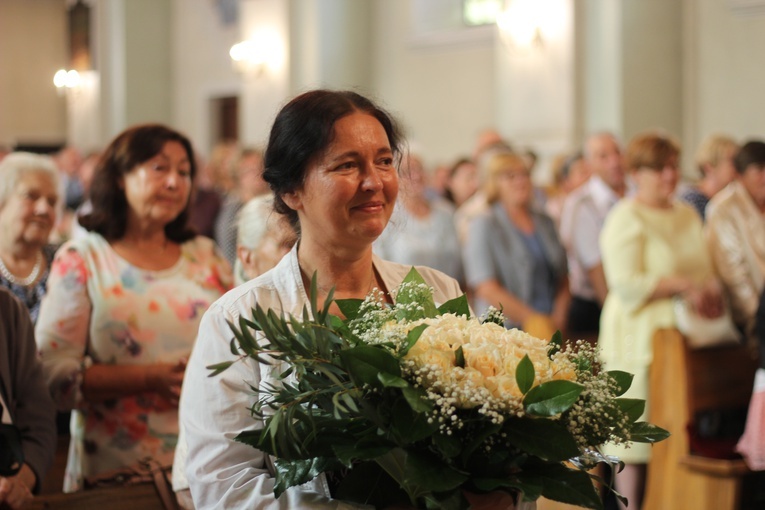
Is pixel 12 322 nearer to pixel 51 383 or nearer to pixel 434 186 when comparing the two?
pixel 51 383

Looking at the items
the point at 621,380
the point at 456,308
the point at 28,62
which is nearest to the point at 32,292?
the point at 456,308

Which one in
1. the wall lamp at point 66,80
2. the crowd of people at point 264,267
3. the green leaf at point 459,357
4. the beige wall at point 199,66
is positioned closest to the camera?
the green leaf at point 459,357

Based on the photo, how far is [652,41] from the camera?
11.0m

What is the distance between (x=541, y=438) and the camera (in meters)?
1.83

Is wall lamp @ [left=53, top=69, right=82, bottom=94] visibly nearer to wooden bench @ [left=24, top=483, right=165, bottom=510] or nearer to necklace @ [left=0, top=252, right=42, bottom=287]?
necklace @ [left=0, top=252, right=42, bottom=287]

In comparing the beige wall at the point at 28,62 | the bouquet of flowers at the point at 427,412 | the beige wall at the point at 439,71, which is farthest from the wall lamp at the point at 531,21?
the beige wall at the point at 28,62

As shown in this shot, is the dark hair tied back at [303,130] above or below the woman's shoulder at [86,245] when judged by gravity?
above

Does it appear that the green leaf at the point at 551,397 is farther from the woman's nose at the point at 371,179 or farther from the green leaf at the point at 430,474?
the woman's nose at the point at 371,179

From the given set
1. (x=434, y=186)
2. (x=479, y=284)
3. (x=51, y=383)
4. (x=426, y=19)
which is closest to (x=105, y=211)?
(x=51, y=383)

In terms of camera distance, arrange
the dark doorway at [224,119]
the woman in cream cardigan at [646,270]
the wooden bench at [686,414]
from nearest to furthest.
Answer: the wooden bench at [686,414], the woman in cream cardigan at [646,270], the dark doorway at [224,119]

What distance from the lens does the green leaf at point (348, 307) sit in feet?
6.78

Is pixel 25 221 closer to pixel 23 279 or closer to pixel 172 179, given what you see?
pixel 23 279

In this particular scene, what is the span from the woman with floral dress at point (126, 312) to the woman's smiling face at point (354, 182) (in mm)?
1269

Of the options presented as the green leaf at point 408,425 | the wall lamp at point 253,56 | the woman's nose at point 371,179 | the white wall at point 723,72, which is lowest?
the green leaf at point 408,425
